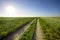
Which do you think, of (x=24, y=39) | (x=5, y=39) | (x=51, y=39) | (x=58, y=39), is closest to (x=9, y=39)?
(x=5, y=39)

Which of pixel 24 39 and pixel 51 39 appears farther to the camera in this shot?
pixel 51 39

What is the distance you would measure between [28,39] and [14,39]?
5.58 ft

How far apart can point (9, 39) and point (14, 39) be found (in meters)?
0.59

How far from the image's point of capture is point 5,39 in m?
10.1

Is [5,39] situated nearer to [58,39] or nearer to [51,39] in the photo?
[51,39]

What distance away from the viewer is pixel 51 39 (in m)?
10.3

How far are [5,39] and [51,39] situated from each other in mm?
5468

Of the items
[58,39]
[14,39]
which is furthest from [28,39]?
[58,39]

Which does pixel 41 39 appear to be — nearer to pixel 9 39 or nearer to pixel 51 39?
pixel 51 39

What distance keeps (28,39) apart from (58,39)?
3.70 m

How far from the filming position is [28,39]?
9.62 metres

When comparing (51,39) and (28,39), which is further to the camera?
(51,39)

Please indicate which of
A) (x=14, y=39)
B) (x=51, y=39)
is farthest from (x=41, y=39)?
(x=14, y=39)

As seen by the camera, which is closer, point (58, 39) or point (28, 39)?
point (28, 39)
